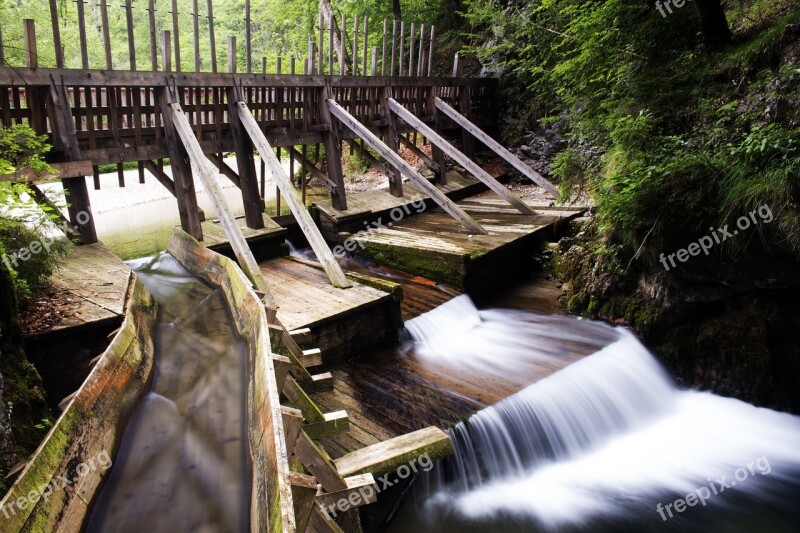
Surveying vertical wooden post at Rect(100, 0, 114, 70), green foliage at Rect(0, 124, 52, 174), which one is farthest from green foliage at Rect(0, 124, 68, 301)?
vertical wooden post at Rect(100, 0, 114, 70)

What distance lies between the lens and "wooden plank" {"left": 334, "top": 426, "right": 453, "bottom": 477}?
3623mm

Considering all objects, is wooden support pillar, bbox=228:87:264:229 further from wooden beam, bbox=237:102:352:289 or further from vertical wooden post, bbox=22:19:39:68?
vertical wooden post, bbox=22:19:39:68

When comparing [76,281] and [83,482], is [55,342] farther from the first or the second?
[83,482]

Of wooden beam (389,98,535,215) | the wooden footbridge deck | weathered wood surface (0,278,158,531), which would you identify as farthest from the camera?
wooden beam (389,98,535,215)

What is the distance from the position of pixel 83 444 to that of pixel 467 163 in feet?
25.8

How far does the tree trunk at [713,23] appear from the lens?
6.27 m

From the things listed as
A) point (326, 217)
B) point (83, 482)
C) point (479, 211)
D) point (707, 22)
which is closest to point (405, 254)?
point (326, 217)

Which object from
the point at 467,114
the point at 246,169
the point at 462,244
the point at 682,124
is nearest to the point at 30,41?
the point at 246,169

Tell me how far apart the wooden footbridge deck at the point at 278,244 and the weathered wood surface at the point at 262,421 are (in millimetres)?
14

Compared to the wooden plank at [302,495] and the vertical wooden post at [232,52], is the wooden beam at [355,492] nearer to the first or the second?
the wooden plank at [302,495]

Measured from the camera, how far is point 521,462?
4883 mm

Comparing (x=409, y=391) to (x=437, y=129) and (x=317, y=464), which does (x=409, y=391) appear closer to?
(x=317, y=464)

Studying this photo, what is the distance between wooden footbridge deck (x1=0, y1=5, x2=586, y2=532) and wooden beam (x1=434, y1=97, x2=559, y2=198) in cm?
A: 6

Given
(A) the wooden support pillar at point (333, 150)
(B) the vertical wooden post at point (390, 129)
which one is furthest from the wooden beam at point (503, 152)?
(A) the wooden support pillar at point (333, 150)
